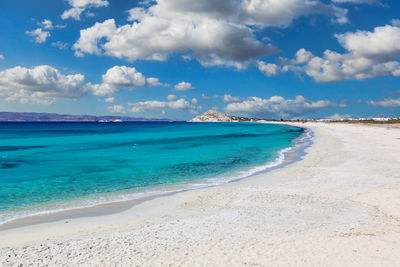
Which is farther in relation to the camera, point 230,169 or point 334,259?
point 230,169

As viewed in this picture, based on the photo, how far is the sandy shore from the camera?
9070 millimetres

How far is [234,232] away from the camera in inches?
446

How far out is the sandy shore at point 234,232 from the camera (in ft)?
29.8

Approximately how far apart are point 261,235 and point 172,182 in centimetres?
1270

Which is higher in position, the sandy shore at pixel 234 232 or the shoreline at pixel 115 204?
the sandy shore at pixel 234 232

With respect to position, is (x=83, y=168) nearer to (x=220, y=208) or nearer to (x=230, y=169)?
(x=230, y=169)

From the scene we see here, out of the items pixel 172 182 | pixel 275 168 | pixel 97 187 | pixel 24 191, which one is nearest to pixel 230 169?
pixel 275 168

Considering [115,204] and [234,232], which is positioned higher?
[234,232]

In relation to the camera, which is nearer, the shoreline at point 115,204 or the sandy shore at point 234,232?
the sandy shore at point 234,232

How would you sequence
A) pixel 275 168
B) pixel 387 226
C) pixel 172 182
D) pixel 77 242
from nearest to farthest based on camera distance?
pixel 77 242 < pixel 387 226 < pixel 172 182 < pixel 275 168

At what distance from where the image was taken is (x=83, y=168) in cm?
2961

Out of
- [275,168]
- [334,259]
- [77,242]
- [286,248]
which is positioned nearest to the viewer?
[334,259]

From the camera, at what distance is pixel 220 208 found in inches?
583

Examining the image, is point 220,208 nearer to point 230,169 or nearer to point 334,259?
point 334,259
